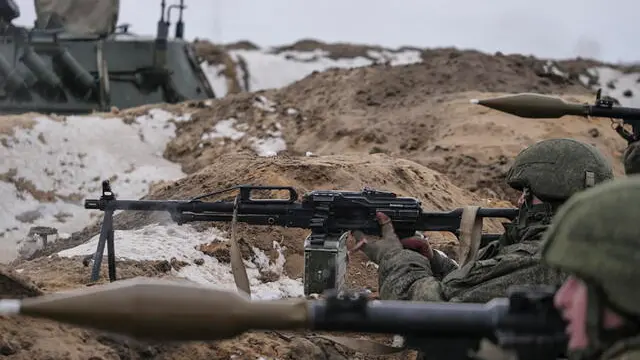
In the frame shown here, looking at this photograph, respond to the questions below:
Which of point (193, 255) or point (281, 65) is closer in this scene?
point (193, 255)

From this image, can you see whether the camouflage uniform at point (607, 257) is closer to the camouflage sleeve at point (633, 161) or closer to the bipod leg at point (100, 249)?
the camouflage sleeve at point (633, 161)

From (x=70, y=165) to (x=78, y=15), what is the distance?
4.72 m

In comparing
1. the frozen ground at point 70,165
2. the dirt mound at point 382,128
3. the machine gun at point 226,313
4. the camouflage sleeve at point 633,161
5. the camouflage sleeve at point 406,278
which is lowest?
the frozen ground at point 70,165

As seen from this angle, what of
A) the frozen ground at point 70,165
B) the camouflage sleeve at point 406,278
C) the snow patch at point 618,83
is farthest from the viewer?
the snow patch at point 618,83

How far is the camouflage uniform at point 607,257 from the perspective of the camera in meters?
2.00

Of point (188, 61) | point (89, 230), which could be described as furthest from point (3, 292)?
point (188, 61)

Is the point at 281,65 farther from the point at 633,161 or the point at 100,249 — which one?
the point at 633,161

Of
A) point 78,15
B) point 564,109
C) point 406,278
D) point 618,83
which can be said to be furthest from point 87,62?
point 618,83

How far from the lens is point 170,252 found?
21.4 feet

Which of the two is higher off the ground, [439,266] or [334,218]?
[334,218]

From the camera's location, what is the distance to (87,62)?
651 inches

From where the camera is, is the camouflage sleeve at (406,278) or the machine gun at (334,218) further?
the machine gun at (334,218)

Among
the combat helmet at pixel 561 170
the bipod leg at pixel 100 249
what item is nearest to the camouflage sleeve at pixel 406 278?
the combat helmet at pixel 561 170

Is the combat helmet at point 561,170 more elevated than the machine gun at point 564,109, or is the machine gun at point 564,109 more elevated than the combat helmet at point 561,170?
the machine gun at point 564,109
